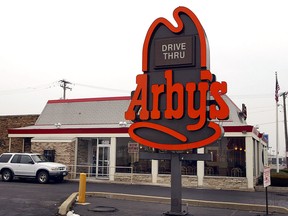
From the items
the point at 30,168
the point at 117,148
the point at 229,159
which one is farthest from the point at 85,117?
the point at 229,159

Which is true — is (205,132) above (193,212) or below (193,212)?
above

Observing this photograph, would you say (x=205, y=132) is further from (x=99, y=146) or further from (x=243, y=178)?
(x=99, y=146)

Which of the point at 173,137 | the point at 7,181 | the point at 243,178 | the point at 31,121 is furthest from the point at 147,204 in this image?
the point at 31,121

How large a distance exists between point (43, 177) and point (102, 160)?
484cm

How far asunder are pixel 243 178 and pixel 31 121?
18896 millimetres

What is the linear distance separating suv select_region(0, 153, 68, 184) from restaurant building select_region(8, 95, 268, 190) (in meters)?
2.45

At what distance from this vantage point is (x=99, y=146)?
2477cm

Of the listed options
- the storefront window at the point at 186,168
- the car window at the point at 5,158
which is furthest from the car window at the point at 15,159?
the storefront window at the point at 186,168

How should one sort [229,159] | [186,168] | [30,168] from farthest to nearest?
1. [186,168]
2. [30,168]
3. [229,159]

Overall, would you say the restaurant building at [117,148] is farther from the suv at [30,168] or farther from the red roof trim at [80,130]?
the suv at [30,168]

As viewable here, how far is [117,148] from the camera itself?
23625mm

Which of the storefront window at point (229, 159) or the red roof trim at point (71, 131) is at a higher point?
the red roof trim at point (71, 131)

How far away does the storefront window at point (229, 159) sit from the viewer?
2070 centimetres

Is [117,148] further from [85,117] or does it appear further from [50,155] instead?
[85,117]
